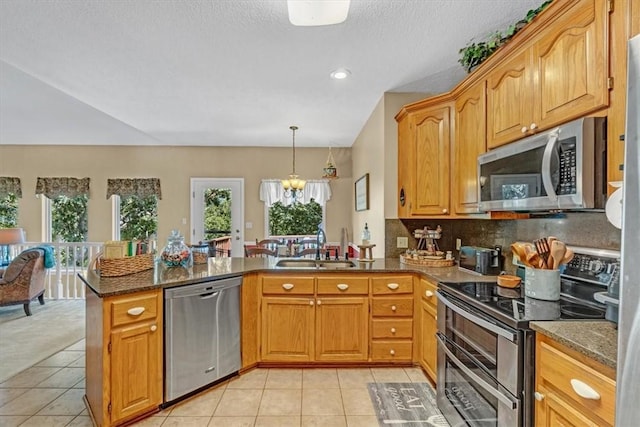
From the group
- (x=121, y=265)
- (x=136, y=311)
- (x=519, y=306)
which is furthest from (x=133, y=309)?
(x=519, y=306)

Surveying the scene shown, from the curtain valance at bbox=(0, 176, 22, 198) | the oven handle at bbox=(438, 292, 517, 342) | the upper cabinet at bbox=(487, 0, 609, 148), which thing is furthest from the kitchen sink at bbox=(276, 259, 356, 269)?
the curtain valance at bbox=(0, 176, 22, 198)

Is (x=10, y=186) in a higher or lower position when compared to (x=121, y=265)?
higher

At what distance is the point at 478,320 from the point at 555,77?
4.06 ft

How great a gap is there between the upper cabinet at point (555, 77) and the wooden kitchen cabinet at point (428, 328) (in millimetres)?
1150

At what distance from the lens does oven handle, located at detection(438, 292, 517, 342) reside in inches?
58.2

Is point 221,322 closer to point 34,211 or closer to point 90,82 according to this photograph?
point 90,82

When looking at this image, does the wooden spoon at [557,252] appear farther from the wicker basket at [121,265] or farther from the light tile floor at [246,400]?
the wicker basket at [121,265]

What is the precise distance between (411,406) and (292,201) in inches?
171

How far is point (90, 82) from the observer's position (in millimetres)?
3232

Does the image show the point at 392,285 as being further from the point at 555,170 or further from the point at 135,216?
the point at 135,216

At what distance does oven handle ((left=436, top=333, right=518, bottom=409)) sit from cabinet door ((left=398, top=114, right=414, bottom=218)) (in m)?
1.34

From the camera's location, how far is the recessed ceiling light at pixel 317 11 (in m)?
1.82

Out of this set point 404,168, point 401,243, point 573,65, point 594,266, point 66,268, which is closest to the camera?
point 573,65

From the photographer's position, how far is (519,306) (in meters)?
1.62
